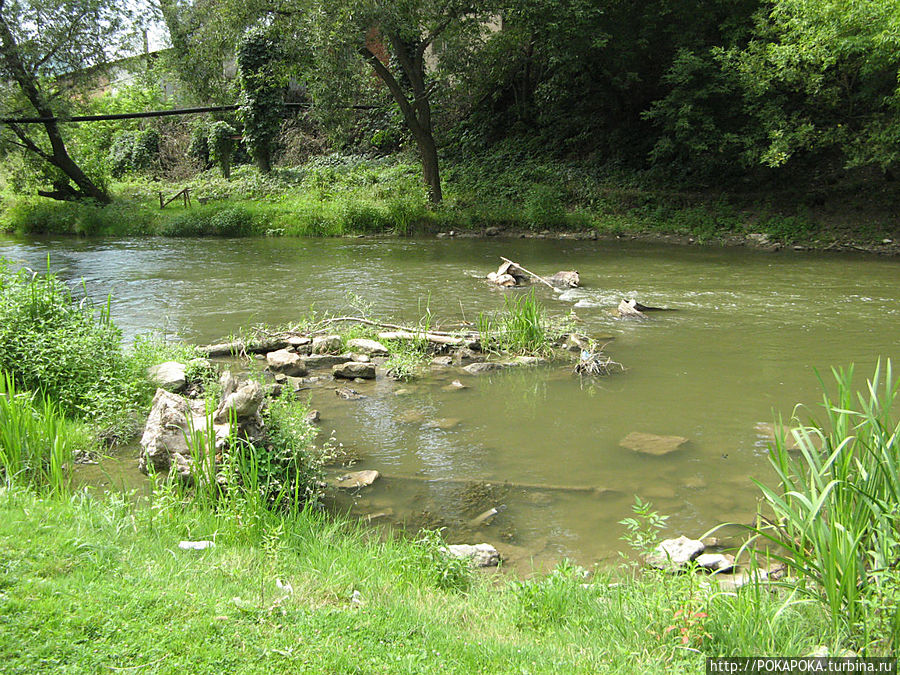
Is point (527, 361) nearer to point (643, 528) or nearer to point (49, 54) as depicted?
point (643, 528)

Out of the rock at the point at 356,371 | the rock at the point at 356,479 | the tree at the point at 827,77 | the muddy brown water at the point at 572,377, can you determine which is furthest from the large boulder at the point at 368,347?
the tree at the point at 827,77

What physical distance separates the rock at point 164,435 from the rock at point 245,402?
409mm

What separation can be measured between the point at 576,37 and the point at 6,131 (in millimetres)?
18581

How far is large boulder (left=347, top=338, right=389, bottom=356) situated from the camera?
877cm

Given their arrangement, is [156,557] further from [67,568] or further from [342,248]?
[342,248]

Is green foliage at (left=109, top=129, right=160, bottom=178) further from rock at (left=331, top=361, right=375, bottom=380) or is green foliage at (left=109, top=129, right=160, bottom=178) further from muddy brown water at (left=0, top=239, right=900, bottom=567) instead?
rock at (left=331, top=361, right=375, bottom=380)

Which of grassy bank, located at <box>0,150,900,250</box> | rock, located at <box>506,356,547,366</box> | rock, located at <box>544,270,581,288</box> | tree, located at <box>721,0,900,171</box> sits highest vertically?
tree, located at <box>721,0,900,171</box>

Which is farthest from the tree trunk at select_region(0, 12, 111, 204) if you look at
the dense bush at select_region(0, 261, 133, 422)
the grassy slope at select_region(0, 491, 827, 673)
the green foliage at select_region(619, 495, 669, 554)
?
the green foliage at select_region(619, 495, 669, 554)

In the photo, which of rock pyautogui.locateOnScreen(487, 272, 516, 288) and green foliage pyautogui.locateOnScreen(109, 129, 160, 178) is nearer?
rock pyautogui.locateOnScreen(487, 272, 516, 288)

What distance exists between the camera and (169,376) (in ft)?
22.3

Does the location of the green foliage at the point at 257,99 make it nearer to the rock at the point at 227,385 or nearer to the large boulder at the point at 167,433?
the rock at the point at 227,385

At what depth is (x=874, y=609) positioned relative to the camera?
281 centimetres

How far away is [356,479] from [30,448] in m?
2.17

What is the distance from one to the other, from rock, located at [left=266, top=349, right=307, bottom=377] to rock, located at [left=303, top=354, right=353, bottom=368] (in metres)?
0.19
